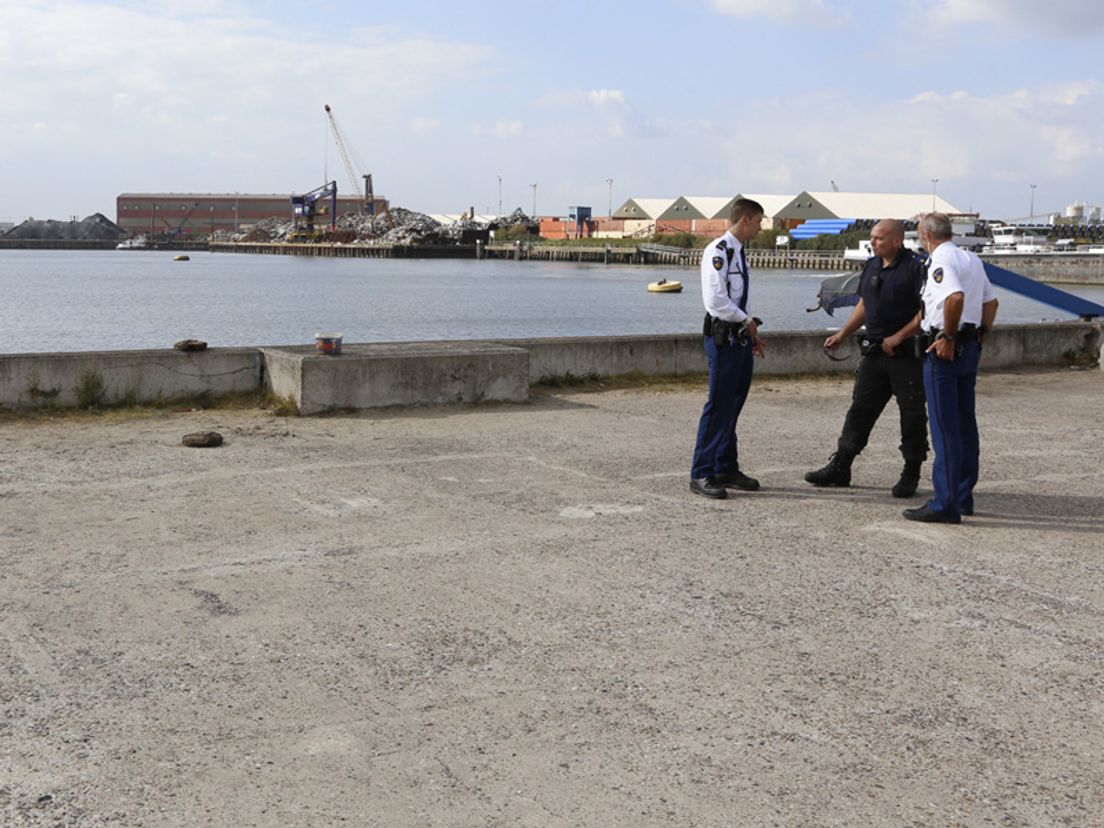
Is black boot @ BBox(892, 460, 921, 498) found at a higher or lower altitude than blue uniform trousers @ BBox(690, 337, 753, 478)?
lower

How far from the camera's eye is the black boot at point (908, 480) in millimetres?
7828

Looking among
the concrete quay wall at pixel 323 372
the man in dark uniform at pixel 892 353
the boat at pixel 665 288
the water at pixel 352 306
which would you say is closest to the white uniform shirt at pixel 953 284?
the man in dark uniform at pixel 892 353

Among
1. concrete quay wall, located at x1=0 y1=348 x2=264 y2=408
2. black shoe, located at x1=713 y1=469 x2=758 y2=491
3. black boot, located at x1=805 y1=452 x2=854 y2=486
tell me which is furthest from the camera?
concrete quay wall, located at x1=0 y1=348 x2=264 y2=408

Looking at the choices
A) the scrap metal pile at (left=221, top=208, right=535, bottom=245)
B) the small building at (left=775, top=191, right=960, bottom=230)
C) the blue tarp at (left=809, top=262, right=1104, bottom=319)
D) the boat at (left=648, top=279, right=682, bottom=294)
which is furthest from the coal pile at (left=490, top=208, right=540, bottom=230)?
the blue tarp at (left=809, top=262, right=1104, bottom=319)

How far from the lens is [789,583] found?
5844 millimetres

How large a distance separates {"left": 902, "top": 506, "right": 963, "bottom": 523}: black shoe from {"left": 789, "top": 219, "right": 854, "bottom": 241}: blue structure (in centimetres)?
13622

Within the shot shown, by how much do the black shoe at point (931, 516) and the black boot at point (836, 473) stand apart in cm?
90

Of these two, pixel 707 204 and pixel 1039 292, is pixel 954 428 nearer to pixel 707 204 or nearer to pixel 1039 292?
pixel 1039 292

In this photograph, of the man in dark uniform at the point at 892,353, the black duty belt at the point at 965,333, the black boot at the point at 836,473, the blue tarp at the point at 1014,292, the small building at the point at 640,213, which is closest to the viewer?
the black duty belt at the point at 965,333

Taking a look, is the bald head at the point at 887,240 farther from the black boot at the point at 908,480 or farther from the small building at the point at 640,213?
the small building at the point at 640,213

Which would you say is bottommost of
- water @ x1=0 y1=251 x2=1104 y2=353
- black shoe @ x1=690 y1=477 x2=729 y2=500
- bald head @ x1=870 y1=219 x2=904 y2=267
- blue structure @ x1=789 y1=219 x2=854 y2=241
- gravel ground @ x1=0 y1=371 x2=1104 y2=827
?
water @ x1=0 y1=251 x2=1104 y2=353

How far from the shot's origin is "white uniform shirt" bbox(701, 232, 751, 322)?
7.74m

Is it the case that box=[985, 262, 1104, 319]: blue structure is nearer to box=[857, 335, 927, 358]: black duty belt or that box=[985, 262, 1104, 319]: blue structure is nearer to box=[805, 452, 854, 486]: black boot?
box=[857, 335, 927, 358]: black duty belt

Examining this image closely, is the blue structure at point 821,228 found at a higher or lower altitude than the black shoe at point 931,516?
higher
